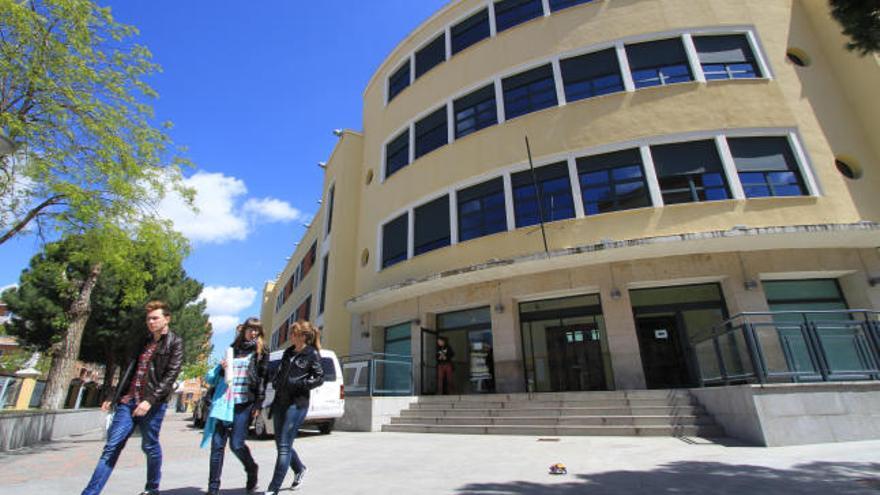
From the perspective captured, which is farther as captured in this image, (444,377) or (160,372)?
(444,377)

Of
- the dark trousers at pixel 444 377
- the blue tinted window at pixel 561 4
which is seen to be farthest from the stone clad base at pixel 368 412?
the blue tinted window at pixel 561 4

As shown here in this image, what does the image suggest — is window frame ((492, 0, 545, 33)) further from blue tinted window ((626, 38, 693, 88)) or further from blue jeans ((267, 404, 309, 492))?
blue jeans ((267, 404, 309, 492))

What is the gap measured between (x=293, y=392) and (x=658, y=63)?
13965 mm

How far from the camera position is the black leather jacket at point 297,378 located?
4.31m

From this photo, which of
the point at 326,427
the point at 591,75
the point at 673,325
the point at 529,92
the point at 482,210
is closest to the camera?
the point at 326,427

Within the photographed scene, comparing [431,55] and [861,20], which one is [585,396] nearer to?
[861,20]

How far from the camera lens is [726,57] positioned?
13133 millimetres

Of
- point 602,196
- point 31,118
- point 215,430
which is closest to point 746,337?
point 602,196

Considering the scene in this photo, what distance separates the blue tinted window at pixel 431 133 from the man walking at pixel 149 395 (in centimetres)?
1294

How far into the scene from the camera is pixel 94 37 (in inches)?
437

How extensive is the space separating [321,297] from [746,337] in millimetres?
18216

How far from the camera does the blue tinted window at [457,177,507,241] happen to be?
1361 centimetres

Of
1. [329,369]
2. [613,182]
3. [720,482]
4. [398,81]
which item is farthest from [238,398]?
[398,81]

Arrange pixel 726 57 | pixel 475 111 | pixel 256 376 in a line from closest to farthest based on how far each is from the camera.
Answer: pixel 256 376, pixel 726 57, pixel 475 111
